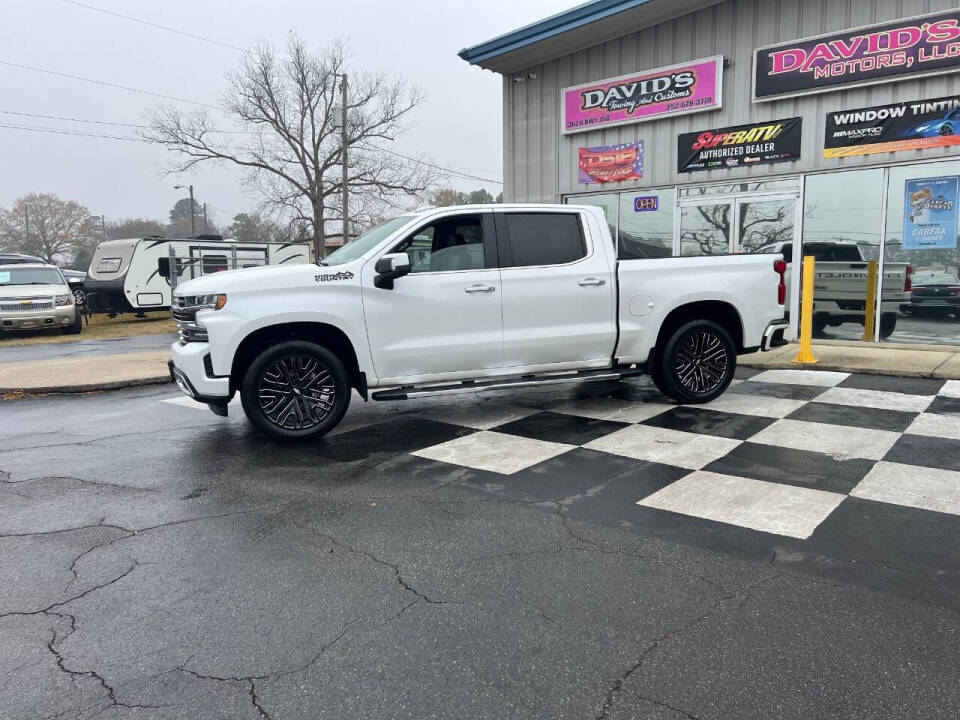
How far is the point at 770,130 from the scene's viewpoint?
11.2m

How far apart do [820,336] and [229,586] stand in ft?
35.7

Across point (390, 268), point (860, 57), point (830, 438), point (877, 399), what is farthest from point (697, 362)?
point (860, 57)

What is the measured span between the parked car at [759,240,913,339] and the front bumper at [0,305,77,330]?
55.3ft

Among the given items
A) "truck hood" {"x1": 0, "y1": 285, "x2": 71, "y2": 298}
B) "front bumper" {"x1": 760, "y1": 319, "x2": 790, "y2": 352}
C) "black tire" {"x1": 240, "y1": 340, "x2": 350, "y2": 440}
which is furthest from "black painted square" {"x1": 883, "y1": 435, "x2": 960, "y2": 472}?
"truck hood" {"x1": 0, "y1": 285, "x2": 71, "y2": 298}

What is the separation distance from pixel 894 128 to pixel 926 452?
6.88 meters

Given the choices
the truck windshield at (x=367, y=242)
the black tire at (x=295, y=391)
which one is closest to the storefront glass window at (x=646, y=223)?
the truck windshield at (x=367, y=242)

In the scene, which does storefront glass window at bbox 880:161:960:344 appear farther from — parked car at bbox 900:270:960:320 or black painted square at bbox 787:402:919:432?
black painted square at bbox 787:402:919:432

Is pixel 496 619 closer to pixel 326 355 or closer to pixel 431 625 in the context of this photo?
pixel 431 625

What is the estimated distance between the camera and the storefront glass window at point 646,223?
41.9ft

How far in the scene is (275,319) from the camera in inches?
→ 220

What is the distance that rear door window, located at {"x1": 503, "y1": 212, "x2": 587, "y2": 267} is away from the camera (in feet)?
21.0

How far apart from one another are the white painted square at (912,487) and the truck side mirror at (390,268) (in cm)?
365

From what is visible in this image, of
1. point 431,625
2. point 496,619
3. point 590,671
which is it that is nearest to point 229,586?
point 431,625

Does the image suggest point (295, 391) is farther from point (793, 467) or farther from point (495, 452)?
point (793, 467)
